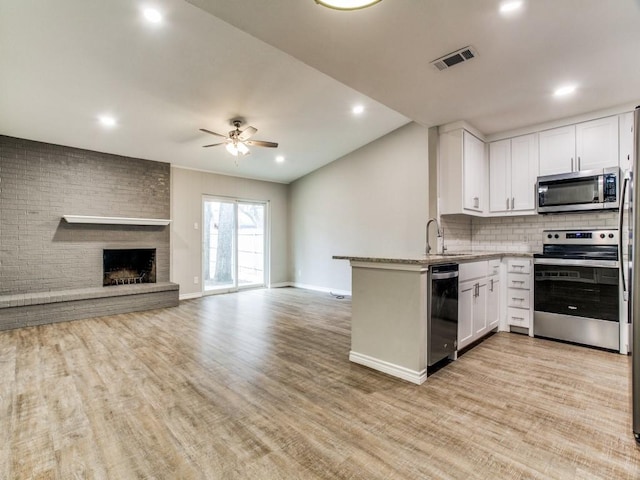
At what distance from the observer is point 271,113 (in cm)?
439

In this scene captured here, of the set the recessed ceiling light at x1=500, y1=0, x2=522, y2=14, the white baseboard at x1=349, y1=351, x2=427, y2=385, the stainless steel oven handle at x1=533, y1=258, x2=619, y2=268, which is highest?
the recessed ceiling light at x1=500, y1=0, x2=522, y2=14

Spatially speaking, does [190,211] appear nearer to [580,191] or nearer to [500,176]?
[500,176]

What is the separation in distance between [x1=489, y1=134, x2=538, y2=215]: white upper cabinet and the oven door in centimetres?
84

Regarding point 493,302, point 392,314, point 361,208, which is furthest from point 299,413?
point 361,208

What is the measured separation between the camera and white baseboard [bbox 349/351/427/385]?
2.53m

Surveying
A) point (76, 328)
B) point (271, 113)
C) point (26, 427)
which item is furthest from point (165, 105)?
point (26, 427)

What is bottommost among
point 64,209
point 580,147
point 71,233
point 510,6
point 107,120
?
point 71,233

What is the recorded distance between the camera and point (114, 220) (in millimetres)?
5277

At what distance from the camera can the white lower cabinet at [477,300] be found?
10.2ft

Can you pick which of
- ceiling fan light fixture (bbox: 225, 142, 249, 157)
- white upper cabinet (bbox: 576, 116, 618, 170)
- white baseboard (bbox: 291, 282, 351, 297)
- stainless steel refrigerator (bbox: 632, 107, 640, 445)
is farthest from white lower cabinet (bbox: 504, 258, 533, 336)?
ceiling fan light fixture (bbox: 225, 142, 249, 157)

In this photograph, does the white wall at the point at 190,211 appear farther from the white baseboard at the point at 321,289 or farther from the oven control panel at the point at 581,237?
the oven control panel at the point at 581,237

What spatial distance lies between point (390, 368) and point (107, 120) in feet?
15.2

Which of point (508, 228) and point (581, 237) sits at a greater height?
point (508, 228)

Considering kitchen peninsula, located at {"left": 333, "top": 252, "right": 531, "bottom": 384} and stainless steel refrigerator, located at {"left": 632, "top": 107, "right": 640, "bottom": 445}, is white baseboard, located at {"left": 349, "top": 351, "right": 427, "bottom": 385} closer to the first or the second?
kitchen peninsula, located at {"left": 333, "top": 252, "right": 531, "bottom": 384}
